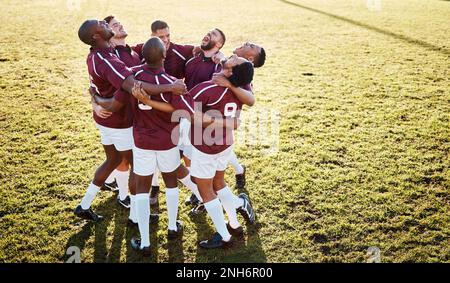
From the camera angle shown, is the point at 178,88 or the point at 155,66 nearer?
the point at 178,88

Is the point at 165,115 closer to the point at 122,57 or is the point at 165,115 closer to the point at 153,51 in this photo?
the point at 153,51

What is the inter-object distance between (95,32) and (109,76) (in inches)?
20.8

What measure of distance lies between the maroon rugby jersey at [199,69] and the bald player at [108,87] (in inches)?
35.9

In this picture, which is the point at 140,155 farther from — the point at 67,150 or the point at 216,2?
the point at 216,2

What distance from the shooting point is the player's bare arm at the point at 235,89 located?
396 centimetres

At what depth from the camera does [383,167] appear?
20.0 feet

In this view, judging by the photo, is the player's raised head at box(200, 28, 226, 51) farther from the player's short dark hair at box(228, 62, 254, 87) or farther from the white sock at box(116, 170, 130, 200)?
the white sock at box(116, 170, 130, 200)

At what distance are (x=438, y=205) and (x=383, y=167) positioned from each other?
1.05 metres

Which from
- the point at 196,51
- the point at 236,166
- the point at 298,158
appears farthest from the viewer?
the point at 298,158

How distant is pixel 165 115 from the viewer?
411 centimetres

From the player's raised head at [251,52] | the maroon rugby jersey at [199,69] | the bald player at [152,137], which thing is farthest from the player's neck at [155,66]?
the player's raised head at [251,52]

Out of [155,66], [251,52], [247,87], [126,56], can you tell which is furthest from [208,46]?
[155,66]
